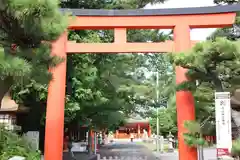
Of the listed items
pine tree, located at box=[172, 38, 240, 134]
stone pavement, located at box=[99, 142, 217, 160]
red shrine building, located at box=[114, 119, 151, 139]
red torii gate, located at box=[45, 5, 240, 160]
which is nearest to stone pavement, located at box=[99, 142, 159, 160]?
stone pavement, located at box=[99, 142, 217, 160]

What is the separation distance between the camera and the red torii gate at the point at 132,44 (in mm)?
9500

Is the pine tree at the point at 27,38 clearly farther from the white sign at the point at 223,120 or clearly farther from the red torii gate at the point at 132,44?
the white sign at the point at 223,120

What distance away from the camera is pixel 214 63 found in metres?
7.75

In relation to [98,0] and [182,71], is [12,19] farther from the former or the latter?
[98,0]

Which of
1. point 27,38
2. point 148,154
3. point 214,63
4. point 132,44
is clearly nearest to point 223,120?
point 214,63

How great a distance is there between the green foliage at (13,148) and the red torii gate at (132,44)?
664 millimetres

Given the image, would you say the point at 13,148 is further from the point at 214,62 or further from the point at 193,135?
the point at 214,62

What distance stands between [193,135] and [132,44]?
3109 millimetres

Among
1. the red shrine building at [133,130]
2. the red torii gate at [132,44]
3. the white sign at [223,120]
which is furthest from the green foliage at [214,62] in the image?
the red shrine building at [133,130]

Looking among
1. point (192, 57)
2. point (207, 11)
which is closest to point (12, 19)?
point (192, 57)

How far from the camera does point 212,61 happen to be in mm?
7676

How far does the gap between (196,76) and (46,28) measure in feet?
12.8

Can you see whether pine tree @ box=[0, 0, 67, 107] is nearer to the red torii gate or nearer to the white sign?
the red torii gate

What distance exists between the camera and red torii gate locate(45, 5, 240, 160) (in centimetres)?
950
